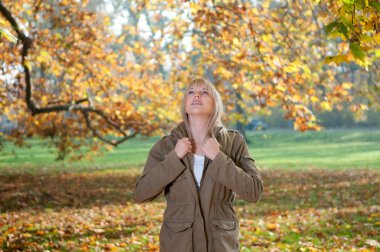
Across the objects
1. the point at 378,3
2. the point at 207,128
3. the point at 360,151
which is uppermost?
the point at 378,3

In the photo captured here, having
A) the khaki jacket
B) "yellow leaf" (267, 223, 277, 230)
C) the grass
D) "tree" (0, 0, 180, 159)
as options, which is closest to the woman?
the khaki jacket

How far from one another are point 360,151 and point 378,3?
75.1ft

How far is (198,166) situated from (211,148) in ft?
0.52

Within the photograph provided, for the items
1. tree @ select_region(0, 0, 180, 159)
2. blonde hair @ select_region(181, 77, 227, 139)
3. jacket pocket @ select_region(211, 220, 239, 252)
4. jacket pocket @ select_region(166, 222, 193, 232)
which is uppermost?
tree @ select_region(0, 0, 180, 159)

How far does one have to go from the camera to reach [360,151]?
83.1ft

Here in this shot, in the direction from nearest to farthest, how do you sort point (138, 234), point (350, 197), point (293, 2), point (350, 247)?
point (350, 247), point (138, 234), point (350, 197), point (293, 2)

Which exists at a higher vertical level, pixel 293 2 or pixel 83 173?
pixel 293 2

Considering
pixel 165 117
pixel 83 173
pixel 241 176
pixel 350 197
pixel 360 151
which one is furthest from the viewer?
pixel 360 151

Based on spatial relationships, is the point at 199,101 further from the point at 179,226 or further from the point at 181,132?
the point at 179,226

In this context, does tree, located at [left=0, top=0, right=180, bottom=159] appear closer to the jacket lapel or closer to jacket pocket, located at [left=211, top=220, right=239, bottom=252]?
the jacket lapel

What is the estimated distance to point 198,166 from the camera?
130 inches

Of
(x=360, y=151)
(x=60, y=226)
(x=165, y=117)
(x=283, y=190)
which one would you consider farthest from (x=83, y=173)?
(x=360, y=151)

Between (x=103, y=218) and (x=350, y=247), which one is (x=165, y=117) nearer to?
(x=103, y=218)

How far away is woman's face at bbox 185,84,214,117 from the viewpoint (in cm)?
333
